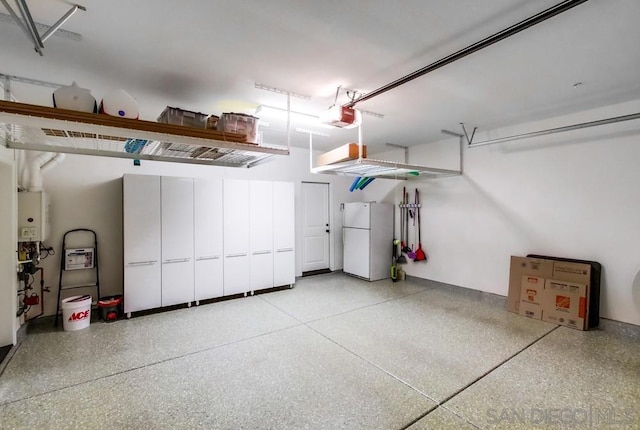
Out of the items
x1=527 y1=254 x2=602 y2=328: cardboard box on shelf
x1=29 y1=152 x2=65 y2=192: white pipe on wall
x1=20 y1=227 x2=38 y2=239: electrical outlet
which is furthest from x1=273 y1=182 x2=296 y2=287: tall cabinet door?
x1=527 y1=254 x2=602 y2=328: cardboard box on shelf

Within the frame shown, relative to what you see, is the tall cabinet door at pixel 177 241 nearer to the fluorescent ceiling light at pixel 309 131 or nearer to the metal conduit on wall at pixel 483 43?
the fluorescent ceiling light at pixel 309 131

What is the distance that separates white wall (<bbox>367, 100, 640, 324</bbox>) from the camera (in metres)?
3.56

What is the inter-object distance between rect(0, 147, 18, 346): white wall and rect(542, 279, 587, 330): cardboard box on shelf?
652 centimetres

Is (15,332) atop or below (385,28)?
below

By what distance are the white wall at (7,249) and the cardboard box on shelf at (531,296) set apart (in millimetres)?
6395

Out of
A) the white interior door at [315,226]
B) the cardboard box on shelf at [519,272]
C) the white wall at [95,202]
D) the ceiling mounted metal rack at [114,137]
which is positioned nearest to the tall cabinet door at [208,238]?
the white wall at [95,202]

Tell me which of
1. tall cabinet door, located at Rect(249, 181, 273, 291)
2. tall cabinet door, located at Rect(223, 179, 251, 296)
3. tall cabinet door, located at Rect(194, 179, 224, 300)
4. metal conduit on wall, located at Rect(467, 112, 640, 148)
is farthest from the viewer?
tall cabinet door, located at Rect(249, 181, 273, 291)

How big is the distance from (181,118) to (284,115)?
4.86 ft

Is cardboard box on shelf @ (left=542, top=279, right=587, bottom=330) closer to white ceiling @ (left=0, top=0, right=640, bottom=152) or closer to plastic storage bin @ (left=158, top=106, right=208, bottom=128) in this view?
white ceiling @ (left=0, top=0, right=640, bottom=152)

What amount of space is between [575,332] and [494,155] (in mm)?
2770

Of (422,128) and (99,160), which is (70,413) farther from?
(422,128)

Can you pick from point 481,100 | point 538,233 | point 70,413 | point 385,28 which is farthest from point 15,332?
point 538,233

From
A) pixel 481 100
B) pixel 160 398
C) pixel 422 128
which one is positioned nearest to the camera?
pixel 160 398

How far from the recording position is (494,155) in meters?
4.75
